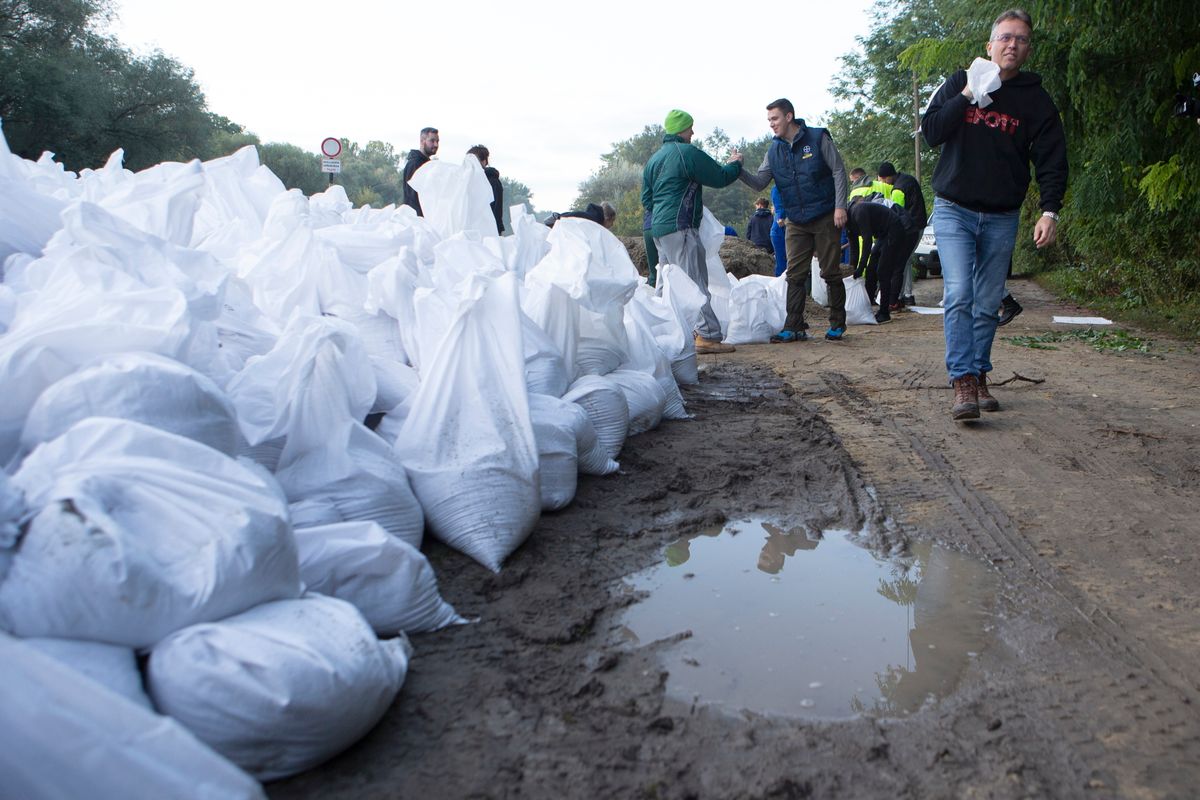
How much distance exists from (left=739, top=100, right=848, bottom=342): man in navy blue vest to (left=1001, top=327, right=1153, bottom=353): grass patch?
1.50 metres

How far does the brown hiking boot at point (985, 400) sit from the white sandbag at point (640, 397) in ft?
5.11

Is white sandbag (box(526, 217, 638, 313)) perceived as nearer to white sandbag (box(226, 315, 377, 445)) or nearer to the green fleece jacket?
white sandbag (box(226, 315, 377, 445))

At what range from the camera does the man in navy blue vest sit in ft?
23.8

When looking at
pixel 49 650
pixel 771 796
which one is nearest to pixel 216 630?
pixel 49 650

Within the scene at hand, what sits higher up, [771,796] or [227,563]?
[227,563]

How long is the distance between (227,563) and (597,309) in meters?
2.61

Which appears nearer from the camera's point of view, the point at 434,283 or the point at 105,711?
the point at 105,711

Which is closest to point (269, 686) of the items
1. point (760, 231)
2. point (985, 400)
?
point (985, 400)

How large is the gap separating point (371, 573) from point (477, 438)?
0.73 m

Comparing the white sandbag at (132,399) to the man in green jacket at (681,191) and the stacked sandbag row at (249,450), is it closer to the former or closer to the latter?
the stacked sandbag row at (249,450)

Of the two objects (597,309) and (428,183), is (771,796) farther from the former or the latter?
(428,183)

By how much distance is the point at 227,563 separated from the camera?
1.63 m

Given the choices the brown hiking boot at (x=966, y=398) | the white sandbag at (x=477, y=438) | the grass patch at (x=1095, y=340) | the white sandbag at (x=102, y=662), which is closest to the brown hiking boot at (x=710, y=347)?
the grass patch at (x=1095, y=340)

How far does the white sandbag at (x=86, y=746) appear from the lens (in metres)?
1.27
